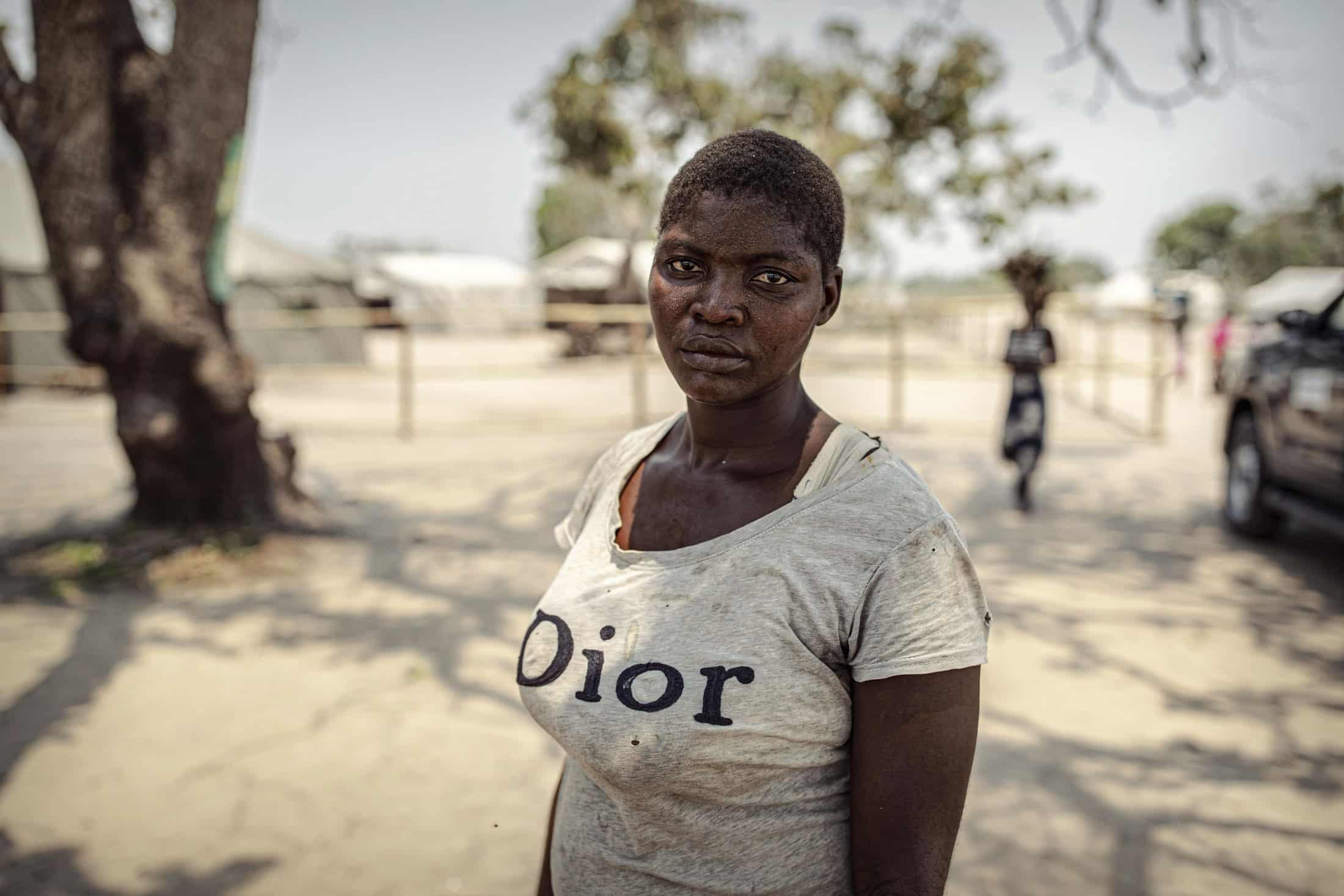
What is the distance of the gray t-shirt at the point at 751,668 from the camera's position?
3.74 ft

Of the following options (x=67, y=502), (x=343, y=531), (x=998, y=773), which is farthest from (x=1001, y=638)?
(x=67, y=502)

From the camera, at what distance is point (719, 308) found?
48.6 inches

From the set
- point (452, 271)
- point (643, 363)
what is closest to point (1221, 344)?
point (643, 363)

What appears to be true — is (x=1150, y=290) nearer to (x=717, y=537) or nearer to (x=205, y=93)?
(x=205, y=93)

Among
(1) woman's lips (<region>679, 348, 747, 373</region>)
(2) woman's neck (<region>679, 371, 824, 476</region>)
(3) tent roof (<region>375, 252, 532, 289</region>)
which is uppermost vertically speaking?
(3) tent roof (<region>375, 252, 532, 289</region>)

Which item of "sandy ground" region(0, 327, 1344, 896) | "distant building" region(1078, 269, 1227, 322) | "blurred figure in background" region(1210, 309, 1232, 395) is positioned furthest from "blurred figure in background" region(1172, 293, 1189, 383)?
"distant building" region(1078, 269, 1227, 322)

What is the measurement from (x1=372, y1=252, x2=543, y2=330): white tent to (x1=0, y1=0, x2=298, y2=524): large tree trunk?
32750 mm

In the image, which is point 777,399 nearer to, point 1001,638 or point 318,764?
point 318,764

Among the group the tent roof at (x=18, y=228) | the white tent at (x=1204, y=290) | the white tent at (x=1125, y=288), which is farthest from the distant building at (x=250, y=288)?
the white tent at (x=1125, y=288)

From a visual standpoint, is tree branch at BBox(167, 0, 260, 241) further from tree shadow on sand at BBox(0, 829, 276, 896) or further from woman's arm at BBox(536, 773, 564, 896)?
woman's arm at BBox(536, 773, 564, 896)

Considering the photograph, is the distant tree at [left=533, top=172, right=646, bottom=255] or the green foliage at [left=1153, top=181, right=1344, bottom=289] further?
the distant tree at [left=533, top=172, right=646, bottom=255]

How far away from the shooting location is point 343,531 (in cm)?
625

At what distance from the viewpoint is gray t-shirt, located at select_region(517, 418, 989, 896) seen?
114 cm

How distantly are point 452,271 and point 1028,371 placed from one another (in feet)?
123
